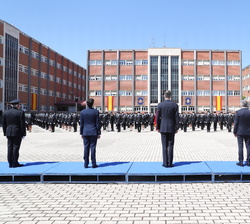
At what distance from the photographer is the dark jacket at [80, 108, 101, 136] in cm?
788

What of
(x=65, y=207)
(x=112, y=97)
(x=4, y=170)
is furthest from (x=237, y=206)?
(x=112, y=97)

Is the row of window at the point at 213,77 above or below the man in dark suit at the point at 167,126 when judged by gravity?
above

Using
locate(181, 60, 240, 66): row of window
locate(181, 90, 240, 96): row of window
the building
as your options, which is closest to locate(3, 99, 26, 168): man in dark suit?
the building

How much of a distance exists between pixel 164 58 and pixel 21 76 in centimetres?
2970

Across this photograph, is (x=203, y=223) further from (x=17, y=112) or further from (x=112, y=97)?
(x=112, y=97)

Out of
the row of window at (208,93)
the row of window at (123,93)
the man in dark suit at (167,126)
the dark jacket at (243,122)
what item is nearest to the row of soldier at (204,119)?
the dark jacket at (243,122)

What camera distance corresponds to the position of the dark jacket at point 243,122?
27.0 feet

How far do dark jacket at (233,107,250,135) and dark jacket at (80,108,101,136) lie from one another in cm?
382

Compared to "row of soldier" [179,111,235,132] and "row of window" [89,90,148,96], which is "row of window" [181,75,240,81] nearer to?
"row of window" [89,90,148,96]

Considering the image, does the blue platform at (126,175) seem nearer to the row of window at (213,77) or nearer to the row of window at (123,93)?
the row of window at (123,93)

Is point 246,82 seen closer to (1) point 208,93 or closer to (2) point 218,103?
(1) point 208,93

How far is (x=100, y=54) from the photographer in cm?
6544

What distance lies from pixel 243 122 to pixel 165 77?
58.2 m

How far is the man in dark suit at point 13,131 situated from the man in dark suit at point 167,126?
3683mm
